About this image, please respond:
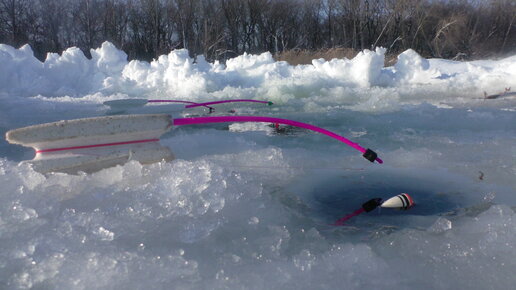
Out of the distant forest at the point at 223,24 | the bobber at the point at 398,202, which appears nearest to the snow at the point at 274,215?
the bobber at the point at 398,202

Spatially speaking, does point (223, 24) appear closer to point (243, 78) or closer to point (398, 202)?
point (243, 78)

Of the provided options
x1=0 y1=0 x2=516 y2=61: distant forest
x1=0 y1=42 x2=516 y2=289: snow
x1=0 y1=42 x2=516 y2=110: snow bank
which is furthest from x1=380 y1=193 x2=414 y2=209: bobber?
x1=0 y1=0 x2=516 y2=61: distant forest

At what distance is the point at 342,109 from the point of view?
7562mm

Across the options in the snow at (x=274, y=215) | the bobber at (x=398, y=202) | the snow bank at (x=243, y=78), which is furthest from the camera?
the snow bank at (x=243, y=78)

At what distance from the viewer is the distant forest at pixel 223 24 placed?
22.9m

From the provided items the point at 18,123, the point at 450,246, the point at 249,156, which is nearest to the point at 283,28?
the point at 18,123

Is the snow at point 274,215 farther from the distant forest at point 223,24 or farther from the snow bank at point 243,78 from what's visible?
the distant forest at point 223,24

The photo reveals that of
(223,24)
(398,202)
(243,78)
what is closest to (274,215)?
(398,202)

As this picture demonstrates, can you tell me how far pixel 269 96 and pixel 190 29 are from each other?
17.5 metres

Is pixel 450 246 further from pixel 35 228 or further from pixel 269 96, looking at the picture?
pixel 269 96

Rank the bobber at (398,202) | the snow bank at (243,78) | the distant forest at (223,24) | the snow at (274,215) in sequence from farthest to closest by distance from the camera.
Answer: the distant forest at (223,24)
the snow bank at (243,78)
the bobber at (398,202)
the snow at (274,215)

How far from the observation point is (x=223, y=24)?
25.8 meters

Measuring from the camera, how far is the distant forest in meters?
22.9

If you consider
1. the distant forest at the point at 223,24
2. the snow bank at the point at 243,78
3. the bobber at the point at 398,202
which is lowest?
the bobber at the point at 398,202
